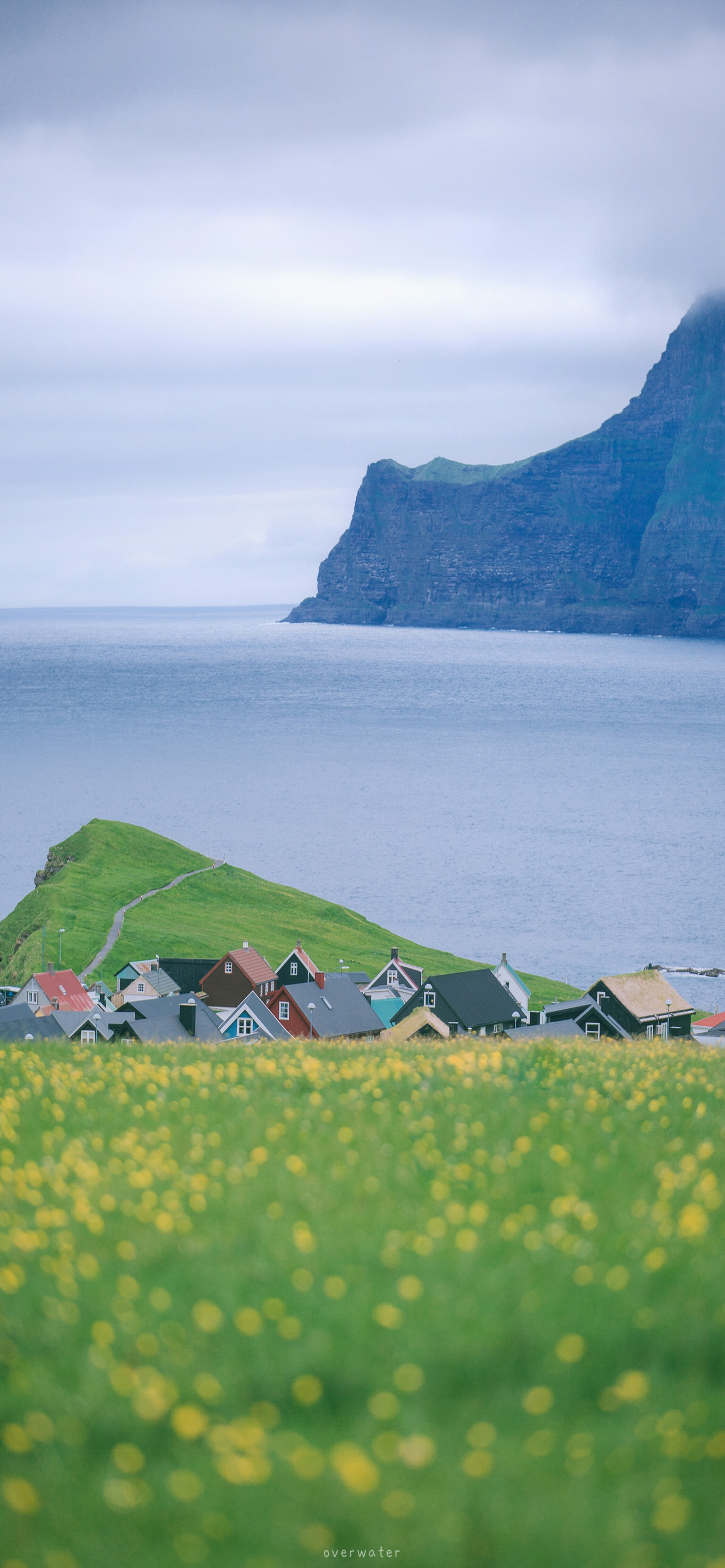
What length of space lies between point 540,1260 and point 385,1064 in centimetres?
725

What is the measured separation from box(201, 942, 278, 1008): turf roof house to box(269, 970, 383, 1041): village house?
892cm

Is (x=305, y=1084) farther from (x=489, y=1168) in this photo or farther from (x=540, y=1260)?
(x=540, y=1260)

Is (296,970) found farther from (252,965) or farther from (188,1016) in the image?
(188,1016)

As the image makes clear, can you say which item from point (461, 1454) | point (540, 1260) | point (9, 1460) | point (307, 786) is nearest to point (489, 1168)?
point (540, 1260)

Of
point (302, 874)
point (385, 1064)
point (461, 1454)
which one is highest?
point (461, 1454)

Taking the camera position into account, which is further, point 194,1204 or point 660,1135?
point 660,1135

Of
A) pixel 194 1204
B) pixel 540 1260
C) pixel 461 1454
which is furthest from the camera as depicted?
pixel 194 1204

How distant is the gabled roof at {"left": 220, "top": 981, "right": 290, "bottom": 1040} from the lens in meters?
50.2

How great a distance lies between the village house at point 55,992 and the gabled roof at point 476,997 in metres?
19.6

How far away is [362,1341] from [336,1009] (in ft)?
155

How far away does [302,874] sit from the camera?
409ft

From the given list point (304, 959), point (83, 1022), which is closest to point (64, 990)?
point (304, 959)

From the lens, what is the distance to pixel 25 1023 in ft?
145

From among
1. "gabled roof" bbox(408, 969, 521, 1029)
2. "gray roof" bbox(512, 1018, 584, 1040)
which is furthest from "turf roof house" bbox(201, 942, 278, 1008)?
"gray roof" bbox(512, 1018, 584, 1040)
